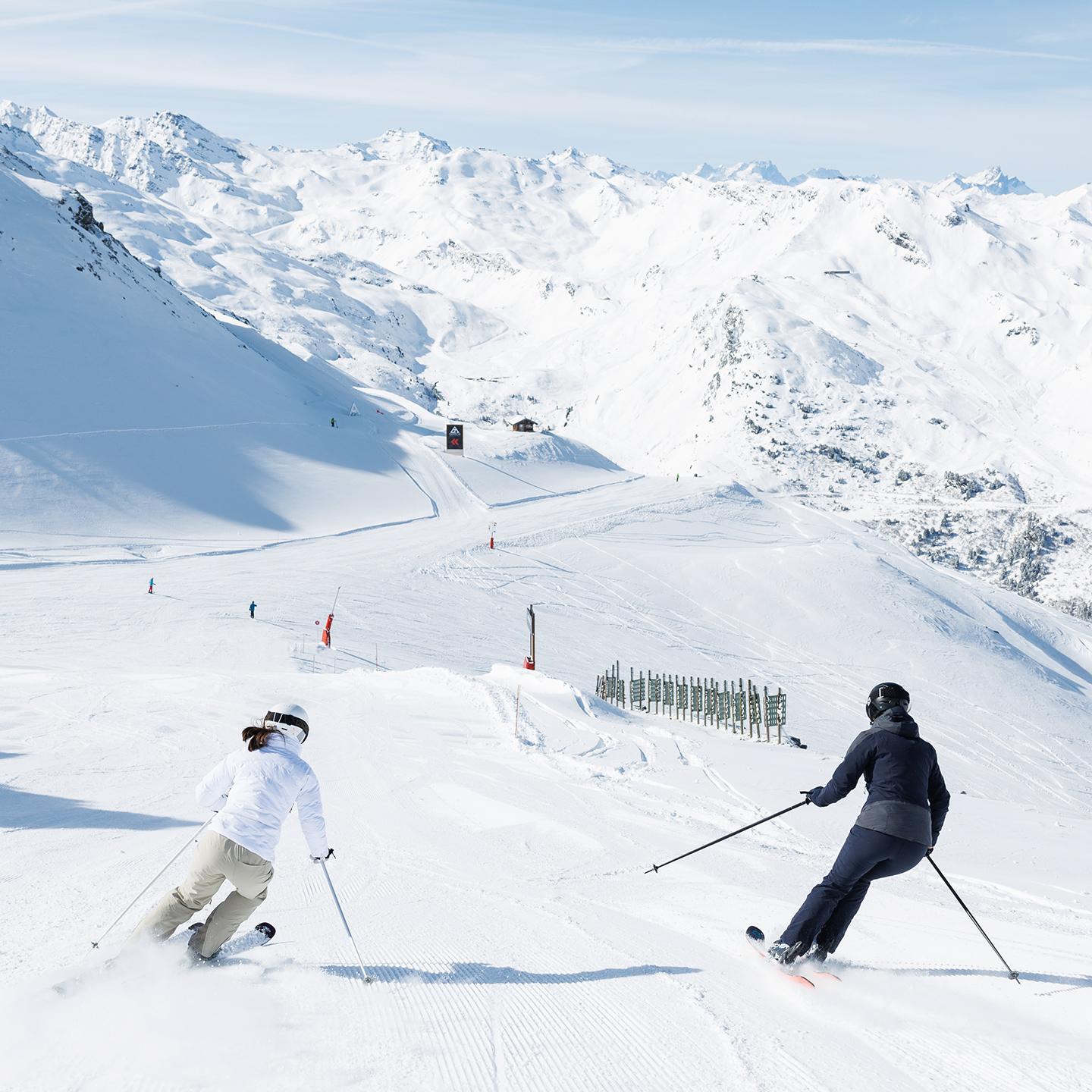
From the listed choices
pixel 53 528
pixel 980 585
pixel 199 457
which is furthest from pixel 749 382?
pixel 53 528

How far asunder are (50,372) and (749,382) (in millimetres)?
139630

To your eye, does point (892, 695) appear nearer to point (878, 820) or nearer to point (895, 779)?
point (895, 779)

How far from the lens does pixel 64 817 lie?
35.1 ft

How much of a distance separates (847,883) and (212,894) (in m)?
4.15

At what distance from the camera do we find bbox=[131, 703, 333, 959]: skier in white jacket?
5922 mm

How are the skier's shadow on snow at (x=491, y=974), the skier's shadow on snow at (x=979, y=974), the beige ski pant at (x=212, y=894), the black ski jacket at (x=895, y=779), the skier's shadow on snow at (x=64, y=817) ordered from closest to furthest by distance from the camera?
the beige ski pant at (x=212, y=894) < the skier's shadow on snow at (x=491, y=974) < the black ski jacket at (x=895, y=779) < the skier's shadow on snow at (x=979, y=974) < the skier's shadow on snow at (x=64, y=817)

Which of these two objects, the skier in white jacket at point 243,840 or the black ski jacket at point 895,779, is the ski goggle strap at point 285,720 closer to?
the skier in white jacket at point 243,840

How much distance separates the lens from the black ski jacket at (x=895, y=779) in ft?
20.5

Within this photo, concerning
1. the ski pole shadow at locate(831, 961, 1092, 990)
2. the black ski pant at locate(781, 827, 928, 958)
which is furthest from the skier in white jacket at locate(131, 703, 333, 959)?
the ski pole shadow at locate(831, 961, 1092, 990)

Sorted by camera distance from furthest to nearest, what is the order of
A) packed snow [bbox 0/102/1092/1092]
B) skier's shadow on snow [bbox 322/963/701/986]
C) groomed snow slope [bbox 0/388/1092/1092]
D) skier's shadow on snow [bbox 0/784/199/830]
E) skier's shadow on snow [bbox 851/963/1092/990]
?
skier's shadow on snow [bbox 0/784/199/830] < skier's shadow on snow [bbox 851/963/1092/990] < skier's shadow on snow [bbox 322/963/701/986] < packed snow [bbox 0/102/1092/1092] < groomed snow slope [bbox 0/388/1092/1092]

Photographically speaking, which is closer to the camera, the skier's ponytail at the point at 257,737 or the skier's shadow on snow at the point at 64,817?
the skier's ponytail at the point at 257,737

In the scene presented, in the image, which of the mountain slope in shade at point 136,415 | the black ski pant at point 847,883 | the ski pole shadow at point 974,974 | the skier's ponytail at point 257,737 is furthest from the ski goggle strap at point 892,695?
the mountain slope in shade at point 136,415

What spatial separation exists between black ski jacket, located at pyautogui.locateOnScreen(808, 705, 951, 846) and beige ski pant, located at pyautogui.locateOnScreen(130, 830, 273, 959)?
372 cm

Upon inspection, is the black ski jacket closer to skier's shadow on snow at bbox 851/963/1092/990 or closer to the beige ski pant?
skier's shadow on snow at bbox 851/963/1092/990
